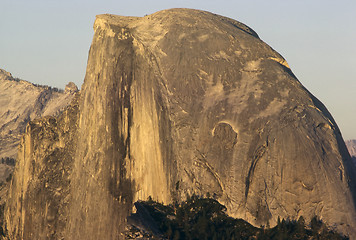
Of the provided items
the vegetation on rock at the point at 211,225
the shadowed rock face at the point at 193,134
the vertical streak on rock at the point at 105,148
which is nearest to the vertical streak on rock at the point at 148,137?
the shadowed rock face at the point at 193,134

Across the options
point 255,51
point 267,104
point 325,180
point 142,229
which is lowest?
point 142,229

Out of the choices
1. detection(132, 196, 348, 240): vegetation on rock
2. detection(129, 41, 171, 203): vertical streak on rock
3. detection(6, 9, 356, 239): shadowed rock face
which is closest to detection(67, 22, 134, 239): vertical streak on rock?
detection(6, 9, 356, 239): shadowed rock face

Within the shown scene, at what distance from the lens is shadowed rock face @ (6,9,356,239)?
5997cm

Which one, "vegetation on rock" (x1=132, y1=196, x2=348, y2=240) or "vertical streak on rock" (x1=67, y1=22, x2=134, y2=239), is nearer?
"vegetation on rock" (x1=132, y1=196, x2=348, y2=240)

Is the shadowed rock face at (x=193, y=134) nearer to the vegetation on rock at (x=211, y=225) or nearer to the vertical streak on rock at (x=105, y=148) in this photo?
the vertical streak on rock at (x=105, y=148)

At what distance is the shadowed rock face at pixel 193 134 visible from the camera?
197ft

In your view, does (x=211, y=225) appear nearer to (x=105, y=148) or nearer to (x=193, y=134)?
(x=193, y=134)

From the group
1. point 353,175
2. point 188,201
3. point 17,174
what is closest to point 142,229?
point 188,201

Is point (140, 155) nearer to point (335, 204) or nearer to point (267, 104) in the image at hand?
point (267, 104)

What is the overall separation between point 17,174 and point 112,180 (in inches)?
1011

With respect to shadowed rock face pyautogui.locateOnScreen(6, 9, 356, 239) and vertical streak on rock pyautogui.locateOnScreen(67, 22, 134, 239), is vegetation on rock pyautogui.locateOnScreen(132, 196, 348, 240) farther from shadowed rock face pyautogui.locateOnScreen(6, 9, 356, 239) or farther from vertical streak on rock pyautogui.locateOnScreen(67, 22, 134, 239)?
vertical streak on rock pyautogui.locateOnScreen(67, 22, 134, 239)

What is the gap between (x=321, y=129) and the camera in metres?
61.8

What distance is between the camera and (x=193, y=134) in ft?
215

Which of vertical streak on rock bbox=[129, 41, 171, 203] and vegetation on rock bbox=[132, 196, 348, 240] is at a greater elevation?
vertical streak on rock bbox=[129, 41, 171, 203]
